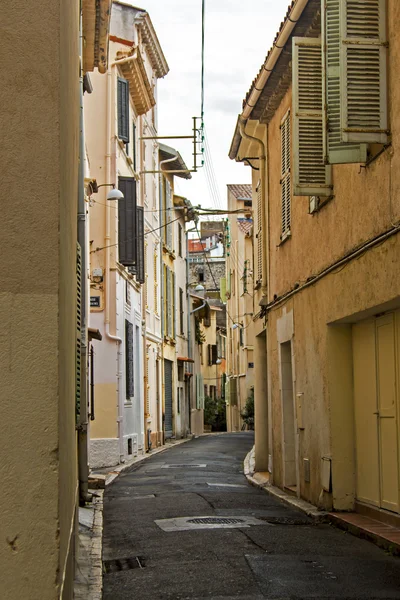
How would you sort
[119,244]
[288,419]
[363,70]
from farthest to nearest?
[119,244] < [288,419] < [363,70]

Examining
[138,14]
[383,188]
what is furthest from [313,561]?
[138,14]

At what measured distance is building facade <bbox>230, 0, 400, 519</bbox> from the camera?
894 centimetres

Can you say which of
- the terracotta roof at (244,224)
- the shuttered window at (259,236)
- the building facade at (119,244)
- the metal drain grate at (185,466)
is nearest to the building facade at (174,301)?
the terracotta roof at (244,224)

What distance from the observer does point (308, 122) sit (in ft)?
37.2

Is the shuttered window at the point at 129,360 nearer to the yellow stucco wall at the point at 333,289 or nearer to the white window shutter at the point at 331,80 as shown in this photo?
the yellow stucco wall at the point at 333,289

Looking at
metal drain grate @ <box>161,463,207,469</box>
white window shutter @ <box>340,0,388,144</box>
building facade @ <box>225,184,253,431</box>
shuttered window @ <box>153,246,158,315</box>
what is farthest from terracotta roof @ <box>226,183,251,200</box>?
white window shutter @ <box>340,0,388,144</box>

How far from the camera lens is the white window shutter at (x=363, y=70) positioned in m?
8.82

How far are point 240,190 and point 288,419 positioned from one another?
29537 mm

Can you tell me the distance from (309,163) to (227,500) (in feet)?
15.2

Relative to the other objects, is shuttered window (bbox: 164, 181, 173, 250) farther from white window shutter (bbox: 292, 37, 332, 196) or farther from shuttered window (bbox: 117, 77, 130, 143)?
white window shutter (bbox: 292, 37, 332, 196)

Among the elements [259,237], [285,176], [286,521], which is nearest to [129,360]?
[259,237]

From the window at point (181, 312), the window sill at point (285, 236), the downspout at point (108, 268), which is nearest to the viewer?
the window sill at point (285, 236)

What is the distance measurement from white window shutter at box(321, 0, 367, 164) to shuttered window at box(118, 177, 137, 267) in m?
12.4

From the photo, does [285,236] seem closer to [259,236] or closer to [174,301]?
[259,236]
